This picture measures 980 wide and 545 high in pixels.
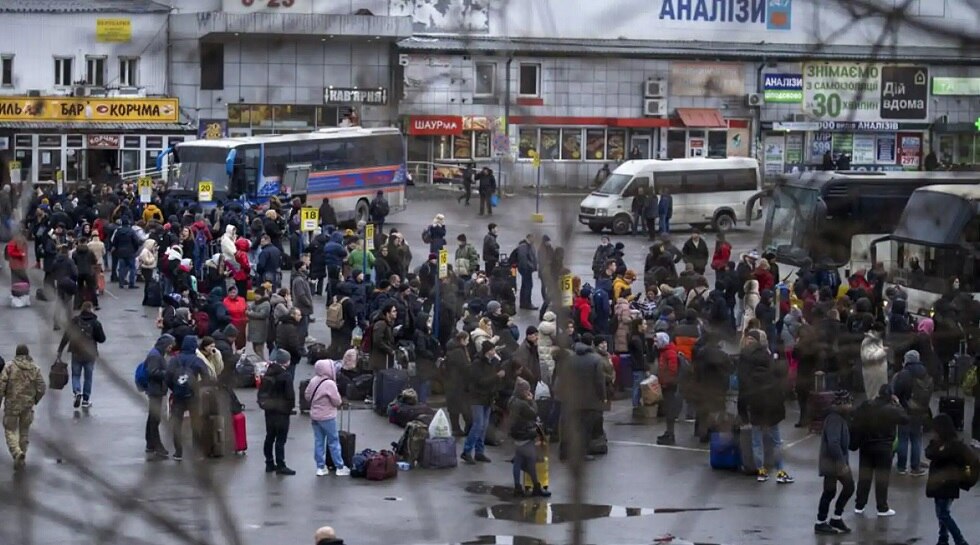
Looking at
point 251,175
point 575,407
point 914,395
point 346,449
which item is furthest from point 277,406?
point 251,175

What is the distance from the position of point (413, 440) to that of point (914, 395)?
7.82 meters

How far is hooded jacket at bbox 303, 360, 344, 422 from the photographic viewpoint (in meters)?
15.0

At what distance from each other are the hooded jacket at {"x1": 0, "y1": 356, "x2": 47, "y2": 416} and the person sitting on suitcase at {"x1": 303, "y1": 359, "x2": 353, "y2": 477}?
2437 mm

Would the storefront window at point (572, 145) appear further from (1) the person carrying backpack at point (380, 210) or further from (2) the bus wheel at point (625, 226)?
(1) the person carrying backpack at point (380, 210)

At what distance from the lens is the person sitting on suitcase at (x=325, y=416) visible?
49.3 ft

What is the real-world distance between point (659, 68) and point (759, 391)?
103 centimetres

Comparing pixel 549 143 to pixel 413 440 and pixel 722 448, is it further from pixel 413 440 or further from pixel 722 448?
pixel 413 440

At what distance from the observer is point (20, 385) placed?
14359mm

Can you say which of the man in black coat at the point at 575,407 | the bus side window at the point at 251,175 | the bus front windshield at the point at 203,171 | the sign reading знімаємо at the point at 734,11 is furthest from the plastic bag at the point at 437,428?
the bus side window at the point at 251,175

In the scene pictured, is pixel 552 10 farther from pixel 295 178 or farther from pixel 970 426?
pixel 295 178

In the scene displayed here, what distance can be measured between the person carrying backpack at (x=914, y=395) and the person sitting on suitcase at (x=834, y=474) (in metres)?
0.57

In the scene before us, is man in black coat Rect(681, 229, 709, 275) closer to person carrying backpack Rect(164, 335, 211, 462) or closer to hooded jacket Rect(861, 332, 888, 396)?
hooded jacket Rect(861, 332, 888, 396)

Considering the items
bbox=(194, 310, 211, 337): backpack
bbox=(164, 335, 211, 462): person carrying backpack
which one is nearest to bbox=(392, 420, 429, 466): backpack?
bbox=(194, 310, 211, 337): backpack

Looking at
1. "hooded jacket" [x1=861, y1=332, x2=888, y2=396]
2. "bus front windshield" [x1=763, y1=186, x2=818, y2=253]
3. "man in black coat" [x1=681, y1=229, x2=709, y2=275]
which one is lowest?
"hooded jacket" [x1=861, y1=332, x2=888, y2=396]
